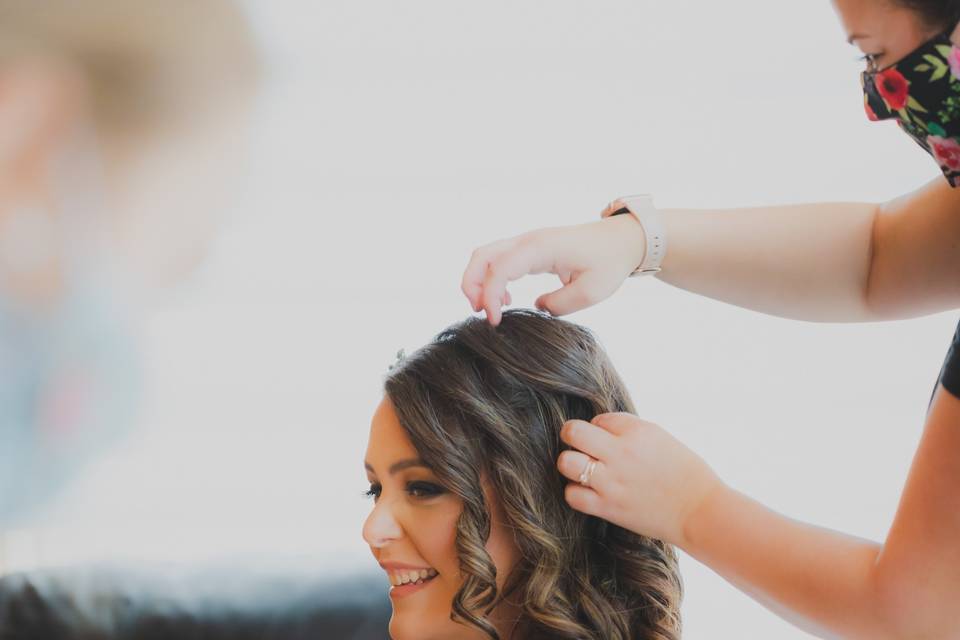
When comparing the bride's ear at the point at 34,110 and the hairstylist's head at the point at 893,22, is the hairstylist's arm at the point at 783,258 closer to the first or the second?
the hairstylist's head at the point at 893,22

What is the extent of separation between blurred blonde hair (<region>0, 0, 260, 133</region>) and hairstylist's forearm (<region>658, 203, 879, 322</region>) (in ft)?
4.71

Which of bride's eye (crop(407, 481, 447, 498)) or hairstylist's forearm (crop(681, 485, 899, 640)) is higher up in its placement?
bride's eye (crop(407, 481, 447, 498))

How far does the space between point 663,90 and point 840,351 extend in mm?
772

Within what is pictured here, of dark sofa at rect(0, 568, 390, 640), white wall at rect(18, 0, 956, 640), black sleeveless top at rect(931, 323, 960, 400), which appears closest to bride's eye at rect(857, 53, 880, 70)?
black sleeveless top at rect(931, 323, 960, 400)

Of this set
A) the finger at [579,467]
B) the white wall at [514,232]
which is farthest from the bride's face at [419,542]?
the white wall at [514,232]

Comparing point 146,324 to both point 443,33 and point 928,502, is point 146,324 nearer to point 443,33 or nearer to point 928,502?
point 443,33

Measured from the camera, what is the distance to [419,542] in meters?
1.50

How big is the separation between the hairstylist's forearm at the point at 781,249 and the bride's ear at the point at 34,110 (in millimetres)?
1794

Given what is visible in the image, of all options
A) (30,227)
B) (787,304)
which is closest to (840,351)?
(787,304)

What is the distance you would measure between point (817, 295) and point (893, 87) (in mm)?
498

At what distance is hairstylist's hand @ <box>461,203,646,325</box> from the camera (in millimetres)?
1228

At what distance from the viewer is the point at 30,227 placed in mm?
2479

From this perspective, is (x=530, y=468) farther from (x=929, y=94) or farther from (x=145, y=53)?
(x=145, y=53)

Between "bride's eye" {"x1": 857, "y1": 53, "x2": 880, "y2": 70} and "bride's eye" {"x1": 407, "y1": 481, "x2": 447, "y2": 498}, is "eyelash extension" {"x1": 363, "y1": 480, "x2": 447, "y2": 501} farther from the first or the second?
"bride's eye" {"x1": 857, "y1": 53, "x2": 880, "y2": 70}
